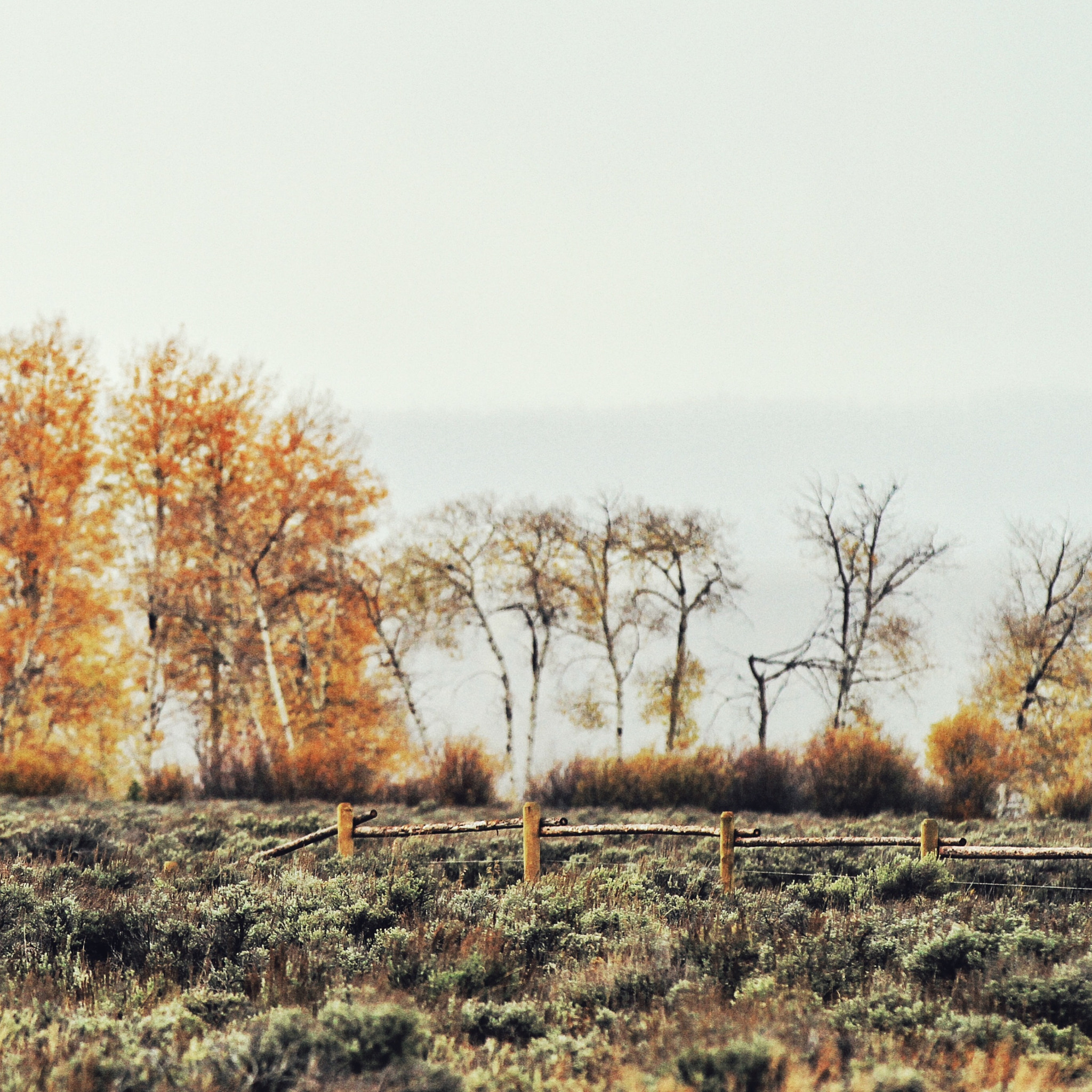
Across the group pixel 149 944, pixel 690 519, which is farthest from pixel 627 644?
pixel 149 944

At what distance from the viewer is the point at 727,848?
9.84 m

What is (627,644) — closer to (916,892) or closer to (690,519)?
(690,519)

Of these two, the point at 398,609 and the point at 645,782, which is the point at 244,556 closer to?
the point at 398,609

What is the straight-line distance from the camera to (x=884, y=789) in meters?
20.5

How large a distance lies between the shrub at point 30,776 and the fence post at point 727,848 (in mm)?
16961

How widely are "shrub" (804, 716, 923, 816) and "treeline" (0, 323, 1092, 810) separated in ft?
1.67

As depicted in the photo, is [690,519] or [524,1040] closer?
[524,1040]

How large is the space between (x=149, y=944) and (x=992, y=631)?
2735 cm

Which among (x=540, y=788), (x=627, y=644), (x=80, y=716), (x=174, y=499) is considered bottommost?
(x=540, y=788)

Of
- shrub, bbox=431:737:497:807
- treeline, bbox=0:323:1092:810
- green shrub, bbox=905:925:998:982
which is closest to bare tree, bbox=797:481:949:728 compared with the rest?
treeline, bbox=0:323:1092:810

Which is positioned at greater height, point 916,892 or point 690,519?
point 690,519

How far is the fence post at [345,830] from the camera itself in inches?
453

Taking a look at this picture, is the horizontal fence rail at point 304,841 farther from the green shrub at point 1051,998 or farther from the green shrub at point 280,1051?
the green shrub at point 1051,998

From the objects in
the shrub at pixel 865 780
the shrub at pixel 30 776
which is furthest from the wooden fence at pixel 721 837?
the shrub at pixel 30 776
